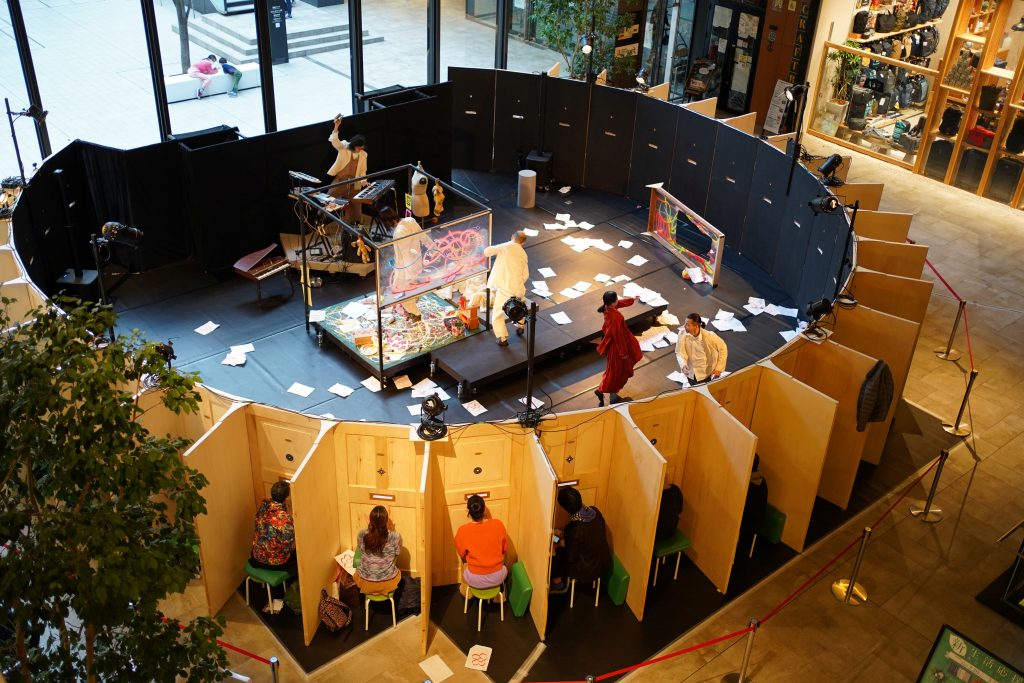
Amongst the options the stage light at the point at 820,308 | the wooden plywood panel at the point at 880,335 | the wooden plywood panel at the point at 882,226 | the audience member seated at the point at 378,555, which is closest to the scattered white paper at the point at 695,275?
the wooden plywood panel at the point at 882,226

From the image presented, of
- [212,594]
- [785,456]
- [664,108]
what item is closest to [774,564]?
[785,456]

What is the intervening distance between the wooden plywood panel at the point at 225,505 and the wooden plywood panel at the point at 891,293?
6.03 m

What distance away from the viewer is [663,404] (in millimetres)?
8250

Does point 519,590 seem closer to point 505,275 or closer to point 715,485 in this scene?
point 715,485

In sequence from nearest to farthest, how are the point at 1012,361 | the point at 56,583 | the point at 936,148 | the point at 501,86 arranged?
the point at 56,583, the point at 1012,361, the point at 501,86, the point at 936,148

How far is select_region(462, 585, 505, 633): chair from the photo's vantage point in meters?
7.99

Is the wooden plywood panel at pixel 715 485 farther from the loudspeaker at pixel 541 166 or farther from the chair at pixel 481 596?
the loudspeaker at pixel 541 166

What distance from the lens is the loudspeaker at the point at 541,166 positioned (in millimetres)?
14805

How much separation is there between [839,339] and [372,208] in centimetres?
593

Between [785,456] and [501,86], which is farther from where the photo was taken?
[501,86]

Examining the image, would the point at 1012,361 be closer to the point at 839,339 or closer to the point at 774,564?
the point at 839,339

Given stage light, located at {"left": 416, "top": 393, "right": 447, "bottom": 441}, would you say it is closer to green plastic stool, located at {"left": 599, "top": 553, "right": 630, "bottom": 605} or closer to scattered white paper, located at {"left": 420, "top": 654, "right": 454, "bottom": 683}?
scattered white paper, located at {"left": 420, "top": 654, "right": 454, "bottom": 683}

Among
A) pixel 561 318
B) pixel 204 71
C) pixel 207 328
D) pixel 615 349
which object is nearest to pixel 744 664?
pixel 615 349

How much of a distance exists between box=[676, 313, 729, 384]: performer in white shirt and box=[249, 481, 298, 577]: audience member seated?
13.2 feet
